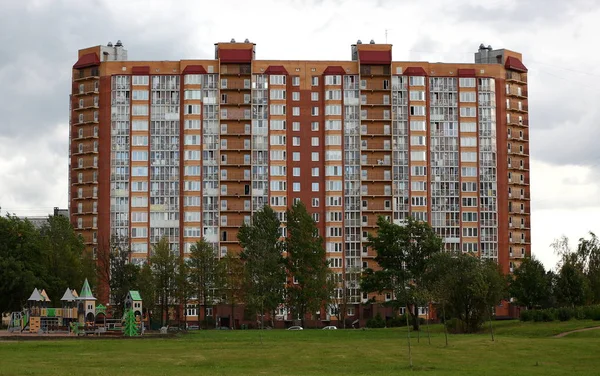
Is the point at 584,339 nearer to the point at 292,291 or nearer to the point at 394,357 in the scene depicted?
the point at 394,357

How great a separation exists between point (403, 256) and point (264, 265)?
29.1m

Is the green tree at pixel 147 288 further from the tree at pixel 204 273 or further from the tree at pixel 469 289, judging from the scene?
the tree at pixel 469 289

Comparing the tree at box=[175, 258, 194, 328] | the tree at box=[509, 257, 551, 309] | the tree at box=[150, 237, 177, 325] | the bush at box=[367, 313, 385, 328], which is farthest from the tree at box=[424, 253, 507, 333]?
the tree at box=[150, 237, 177, 325]

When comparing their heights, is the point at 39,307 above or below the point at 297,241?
below

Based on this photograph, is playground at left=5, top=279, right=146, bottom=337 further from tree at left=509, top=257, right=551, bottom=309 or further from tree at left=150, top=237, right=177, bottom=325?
tree at left=509, top=257, right=551, bottom=309

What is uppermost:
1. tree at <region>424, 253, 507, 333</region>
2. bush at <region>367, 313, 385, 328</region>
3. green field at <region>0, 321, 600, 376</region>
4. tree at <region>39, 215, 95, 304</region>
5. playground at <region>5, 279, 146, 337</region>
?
tree at <region>39, 215, 95, 304</region>

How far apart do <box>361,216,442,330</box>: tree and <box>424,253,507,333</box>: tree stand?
12119 millimetres

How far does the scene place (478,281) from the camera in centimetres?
11344

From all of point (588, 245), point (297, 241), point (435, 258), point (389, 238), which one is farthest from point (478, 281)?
point (588, 245)

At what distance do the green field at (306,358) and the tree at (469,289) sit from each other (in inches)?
710

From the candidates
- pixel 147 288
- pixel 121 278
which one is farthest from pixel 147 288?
pixel 121 278

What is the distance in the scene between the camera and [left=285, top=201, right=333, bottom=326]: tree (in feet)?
516

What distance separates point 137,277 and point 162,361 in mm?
93107

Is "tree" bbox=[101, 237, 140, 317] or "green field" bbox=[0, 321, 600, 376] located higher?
"tree" bbox=[101, 237, 140, 317]
